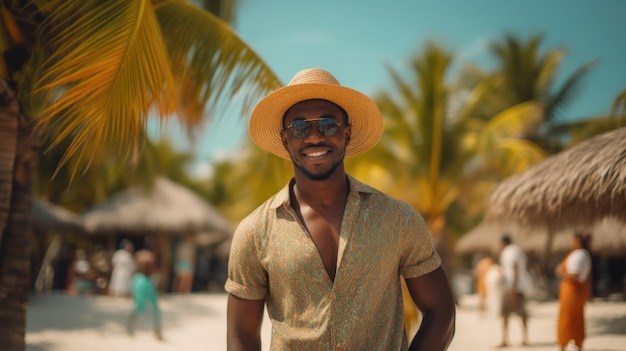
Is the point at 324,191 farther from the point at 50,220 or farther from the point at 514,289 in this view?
the point at 50,220

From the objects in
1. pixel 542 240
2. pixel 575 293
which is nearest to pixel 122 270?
pixel 575 293

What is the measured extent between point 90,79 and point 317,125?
2125mm

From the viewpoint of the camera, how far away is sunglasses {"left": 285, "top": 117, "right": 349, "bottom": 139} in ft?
6.16

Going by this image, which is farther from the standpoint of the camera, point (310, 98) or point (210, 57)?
point (210, 57)

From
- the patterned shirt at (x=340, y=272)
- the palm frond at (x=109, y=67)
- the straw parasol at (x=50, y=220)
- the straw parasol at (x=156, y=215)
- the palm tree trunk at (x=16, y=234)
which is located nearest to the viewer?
the patterned shirt at (x=340, y=272)

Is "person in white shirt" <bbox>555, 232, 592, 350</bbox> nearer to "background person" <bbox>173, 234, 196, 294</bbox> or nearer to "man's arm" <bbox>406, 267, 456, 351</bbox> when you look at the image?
"man's arm" <bbox>406, 267, 456, 351</bbox>

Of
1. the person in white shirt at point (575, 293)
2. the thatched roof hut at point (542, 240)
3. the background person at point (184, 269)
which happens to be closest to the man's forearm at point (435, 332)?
the person in white shirt at point (575, 293)

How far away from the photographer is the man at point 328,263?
67.2 inches

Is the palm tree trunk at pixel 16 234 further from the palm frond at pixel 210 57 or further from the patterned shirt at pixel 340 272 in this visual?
the patterned shirt at pixel 340 272

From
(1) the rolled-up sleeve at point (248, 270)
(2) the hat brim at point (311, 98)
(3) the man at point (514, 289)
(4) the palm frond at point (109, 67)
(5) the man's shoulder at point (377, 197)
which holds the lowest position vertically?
(3) the man at point (514, 289)

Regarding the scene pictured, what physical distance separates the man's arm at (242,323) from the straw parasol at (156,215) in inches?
700

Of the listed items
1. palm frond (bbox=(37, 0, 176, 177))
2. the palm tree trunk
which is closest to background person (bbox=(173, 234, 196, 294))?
the palm tree trunk

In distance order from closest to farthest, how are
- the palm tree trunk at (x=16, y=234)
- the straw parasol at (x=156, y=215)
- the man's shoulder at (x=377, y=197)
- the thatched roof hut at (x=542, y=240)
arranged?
the man's shoulder at (x=377, y=197)
the palm tree trunk at (x=16, y=234)
the thatched roof hut at (x=542, y=240)
the straw parasol at (x=156, y=215)

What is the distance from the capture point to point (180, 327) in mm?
11414
